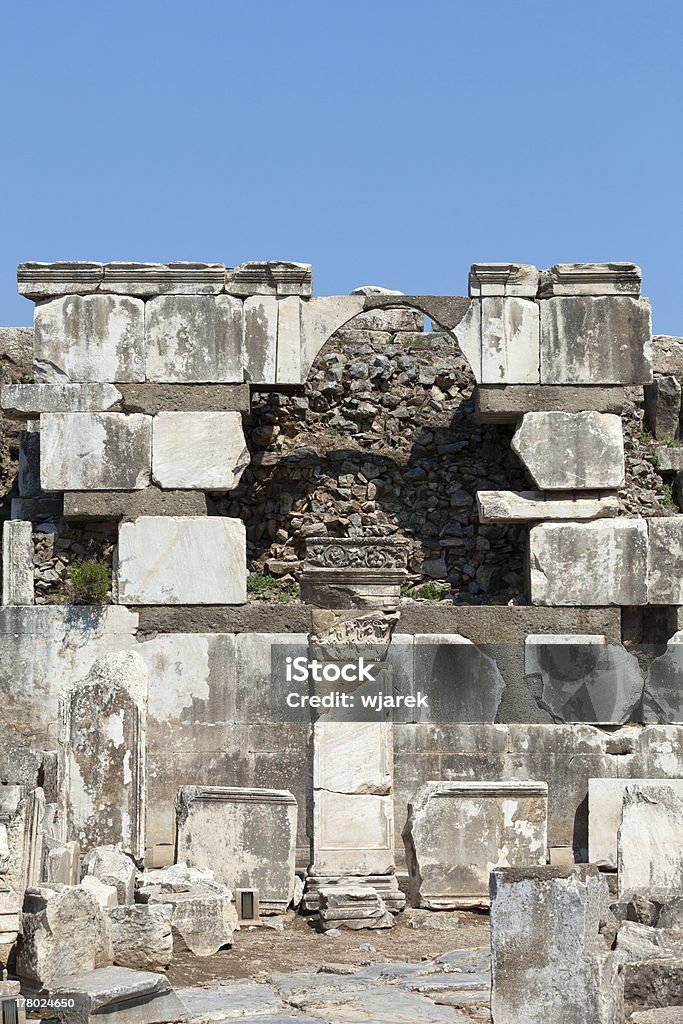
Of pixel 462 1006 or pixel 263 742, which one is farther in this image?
pixel 263 742

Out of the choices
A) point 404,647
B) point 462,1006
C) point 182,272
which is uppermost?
point 182,272

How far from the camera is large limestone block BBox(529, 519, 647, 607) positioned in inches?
481

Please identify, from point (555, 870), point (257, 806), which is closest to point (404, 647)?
point (257, 806)

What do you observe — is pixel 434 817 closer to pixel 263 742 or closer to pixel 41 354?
pixel 263 742

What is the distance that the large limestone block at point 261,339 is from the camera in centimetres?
1237

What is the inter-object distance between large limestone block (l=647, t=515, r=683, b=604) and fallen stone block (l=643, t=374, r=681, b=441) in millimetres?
1635

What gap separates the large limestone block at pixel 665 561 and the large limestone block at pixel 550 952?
19.8ft

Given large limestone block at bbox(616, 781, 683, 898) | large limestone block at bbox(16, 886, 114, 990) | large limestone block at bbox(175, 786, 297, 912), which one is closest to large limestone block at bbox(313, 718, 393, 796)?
large limestone block at bbox(175, 786, 297, 912)

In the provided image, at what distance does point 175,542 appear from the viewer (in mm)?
12164

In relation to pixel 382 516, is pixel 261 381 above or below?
above

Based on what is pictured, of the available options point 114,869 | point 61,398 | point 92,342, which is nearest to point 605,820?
point 114,869

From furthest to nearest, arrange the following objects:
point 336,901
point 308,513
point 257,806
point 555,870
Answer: point 308,513 → point 257,806 → point 336,901 → point 555,870

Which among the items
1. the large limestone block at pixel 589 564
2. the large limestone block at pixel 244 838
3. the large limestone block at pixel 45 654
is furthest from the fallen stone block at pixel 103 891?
the large limestone block at pixel 589 564

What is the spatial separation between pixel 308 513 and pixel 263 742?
2.49 m
